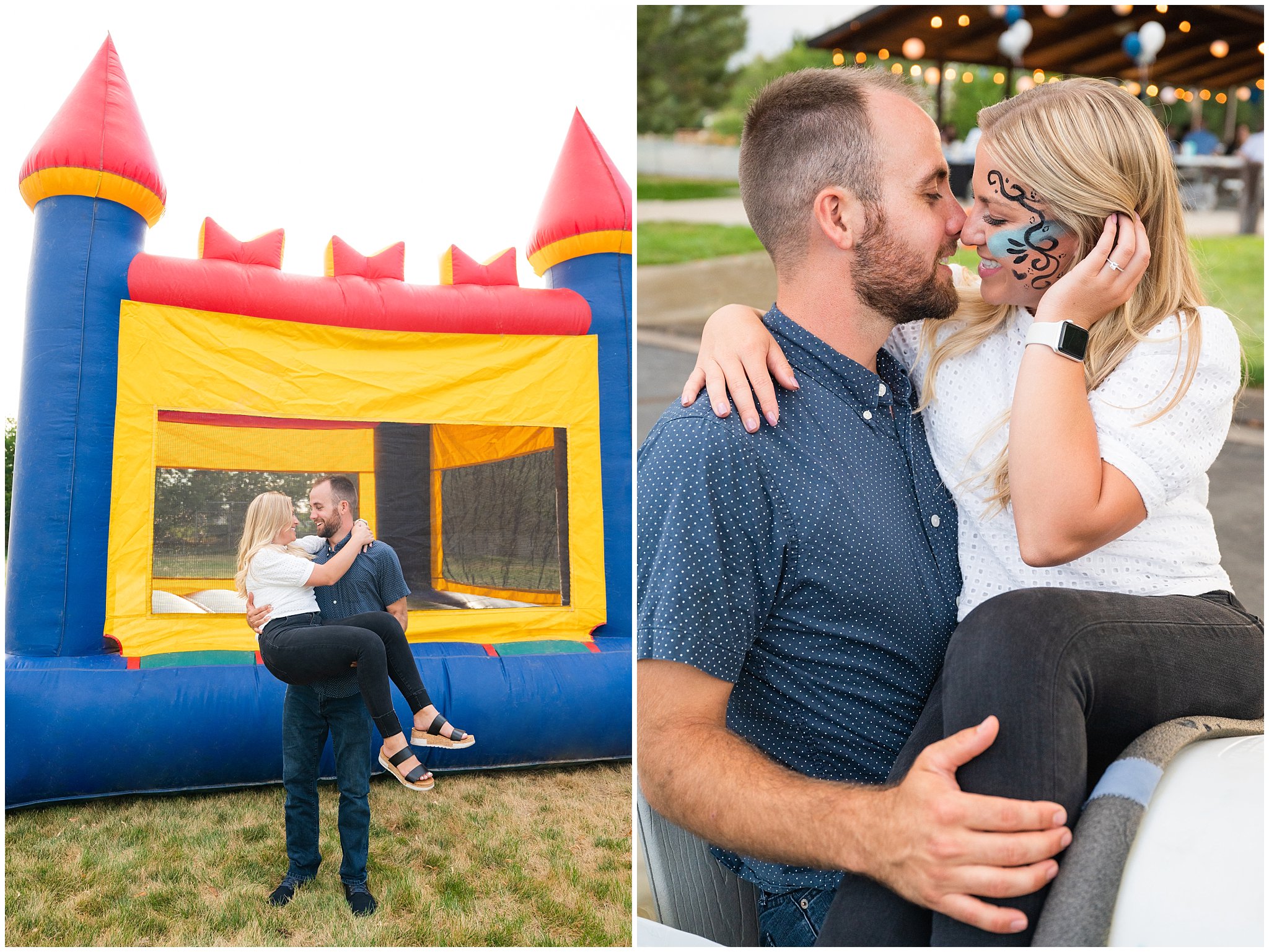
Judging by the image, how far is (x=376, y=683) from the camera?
182 centimetres

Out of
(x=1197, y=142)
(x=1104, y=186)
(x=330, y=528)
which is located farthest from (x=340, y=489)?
(x=1197, y=142)

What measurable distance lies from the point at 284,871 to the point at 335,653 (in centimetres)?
43

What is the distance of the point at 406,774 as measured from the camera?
1906mm

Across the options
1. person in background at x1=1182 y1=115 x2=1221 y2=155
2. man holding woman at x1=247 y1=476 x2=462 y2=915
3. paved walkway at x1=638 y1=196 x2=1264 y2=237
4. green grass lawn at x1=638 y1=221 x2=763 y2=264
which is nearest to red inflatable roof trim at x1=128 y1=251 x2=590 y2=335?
man holding woman at x1=247 y1=476 x2=462 y2=915

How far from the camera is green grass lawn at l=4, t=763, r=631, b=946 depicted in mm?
1670

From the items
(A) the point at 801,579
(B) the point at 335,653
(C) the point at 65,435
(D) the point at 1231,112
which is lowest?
(B) the point at 335,653

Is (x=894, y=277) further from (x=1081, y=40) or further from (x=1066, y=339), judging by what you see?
(x=1081, y=40)

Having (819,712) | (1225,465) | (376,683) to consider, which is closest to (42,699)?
(376,683)

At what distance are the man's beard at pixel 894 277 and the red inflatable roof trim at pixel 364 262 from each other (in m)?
1.23

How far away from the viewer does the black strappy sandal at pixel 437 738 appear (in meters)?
2.01

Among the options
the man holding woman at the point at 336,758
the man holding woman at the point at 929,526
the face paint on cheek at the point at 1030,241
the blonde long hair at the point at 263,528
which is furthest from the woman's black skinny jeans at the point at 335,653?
the face paint on cheek at the point at 1030,241

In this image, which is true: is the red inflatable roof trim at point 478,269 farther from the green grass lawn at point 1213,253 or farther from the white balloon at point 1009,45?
the white balloon at point 1009,45

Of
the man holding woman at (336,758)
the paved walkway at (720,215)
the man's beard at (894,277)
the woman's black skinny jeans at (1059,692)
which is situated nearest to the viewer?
the woman's black skinny jeans at (1059,692)

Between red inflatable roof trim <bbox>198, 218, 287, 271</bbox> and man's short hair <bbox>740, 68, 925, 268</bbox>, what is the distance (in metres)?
1.21
